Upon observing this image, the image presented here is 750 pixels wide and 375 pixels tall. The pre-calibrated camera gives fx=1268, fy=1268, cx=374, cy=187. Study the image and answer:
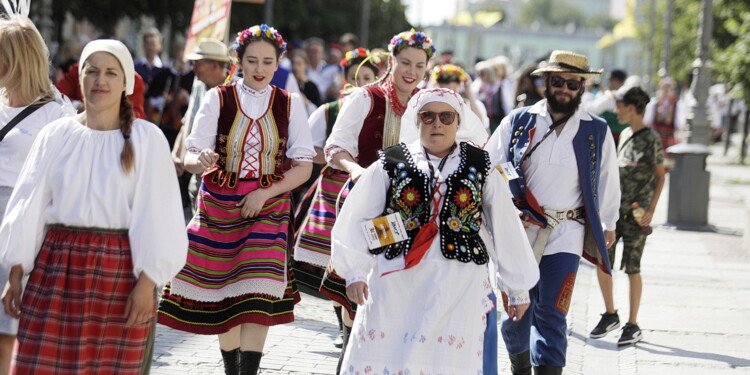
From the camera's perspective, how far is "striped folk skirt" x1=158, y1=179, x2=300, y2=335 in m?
6.20

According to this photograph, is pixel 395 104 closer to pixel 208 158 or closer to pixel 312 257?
pixel 312 257

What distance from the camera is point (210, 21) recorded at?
12234 millimetres

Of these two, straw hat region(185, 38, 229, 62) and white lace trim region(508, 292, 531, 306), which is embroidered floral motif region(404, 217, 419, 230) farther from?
straw hat region(185, 38, 229, 62)

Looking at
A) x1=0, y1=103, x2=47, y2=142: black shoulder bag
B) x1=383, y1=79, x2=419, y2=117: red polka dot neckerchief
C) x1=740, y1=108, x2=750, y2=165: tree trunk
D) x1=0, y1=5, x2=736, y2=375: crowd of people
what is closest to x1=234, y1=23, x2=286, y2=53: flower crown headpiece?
x1=0, y1=5, x2=736, y2=375: crowd of people

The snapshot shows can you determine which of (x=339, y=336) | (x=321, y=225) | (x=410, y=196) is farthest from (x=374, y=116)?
(x=410, y=196)

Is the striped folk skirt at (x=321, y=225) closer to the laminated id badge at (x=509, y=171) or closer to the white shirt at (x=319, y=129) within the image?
the white shirt at (x=319, y=129)

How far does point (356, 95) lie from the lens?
6988mm

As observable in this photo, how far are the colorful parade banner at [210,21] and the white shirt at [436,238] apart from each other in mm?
6982

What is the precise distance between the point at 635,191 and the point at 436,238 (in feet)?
13.0

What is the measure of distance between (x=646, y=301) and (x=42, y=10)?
7614mm

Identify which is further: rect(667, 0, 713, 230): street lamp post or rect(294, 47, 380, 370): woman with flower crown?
rect(667, 0, 713, 230): street lamp post

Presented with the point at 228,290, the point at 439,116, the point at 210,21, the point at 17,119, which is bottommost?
the point at 228,290

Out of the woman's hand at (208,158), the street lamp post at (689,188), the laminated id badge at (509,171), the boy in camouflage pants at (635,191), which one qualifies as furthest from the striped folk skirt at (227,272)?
the street lamp post at (689,188)

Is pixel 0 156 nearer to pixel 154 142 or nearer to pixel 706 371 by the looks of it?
pixel 154 142
